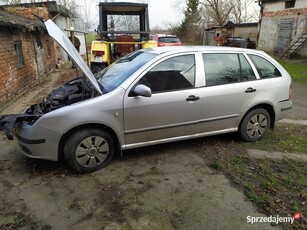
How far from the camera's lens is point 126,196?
3111mm

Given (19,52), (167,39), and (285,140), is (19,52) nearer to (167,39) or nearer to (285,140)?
(285,140)

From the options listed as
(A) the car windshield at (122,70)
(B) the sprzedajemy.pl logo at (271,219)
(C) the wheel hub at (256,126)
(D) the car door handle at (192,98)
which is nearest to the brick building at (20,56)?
(A) the car windshield at (122,70)

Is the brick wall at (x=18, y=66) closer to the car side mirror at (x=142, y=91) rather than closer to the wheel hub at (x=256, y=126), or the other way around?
the car side mirror at (x=142, y=91)

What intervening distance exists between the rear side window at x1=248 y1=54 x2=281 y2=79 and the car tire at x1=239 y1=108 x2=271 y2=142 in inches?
23.6

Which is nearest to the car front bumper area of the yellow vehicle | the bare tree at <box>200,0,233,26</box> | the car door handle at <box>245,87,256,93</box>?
the car door handle at <box>245,87,256,93</box>

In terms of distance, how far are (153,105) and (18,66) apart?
20.2 feet

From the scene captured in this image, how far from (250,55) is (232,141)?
151cm

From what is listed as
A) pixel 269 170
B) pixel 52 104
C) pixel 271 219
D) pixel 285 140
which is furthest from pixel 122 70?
pixel 285 140

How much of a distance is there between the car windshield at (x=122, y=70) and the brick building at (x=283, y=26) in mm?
16573

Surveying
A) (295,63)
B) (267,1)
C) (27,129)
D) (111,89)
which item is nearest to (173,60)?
(111,89)

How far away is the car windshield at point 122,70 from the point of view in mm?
3695

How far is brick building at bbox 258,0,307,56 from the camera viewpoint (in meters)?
17.3

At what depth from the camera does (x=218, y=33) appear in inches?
1098

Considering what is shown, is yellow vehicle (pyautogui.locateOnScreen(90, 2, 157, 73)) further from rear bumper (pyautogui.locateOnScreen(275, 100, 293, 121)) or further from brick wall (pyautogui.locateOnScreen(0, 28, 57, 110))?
rear bumper (pyautogui.locateOnScreen(275, 100, 293, 121))
